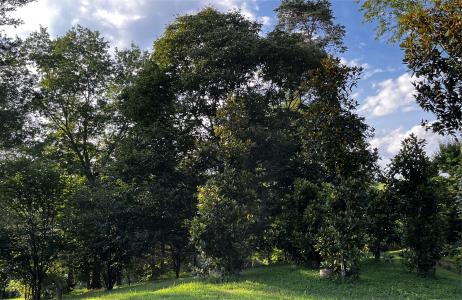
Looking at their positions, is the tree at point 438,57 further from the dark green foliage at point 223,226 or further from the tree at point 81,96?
the tree at point 81,96

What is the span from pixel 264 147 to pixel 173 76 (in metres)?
8.97

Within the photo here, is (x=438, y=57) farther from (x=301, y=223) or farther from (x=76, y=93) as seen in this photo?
(x=76, y=93)

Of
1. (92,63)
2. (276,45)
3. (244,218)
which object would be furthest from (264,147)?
(92,63)

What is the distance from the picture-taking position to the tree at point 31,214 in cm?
2208

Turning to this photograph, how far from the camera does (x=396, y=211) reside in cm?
1958

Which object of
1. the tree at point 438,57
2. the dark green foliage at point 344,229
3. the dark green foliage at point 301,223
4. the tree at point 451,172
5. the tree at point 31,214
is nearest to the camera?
the tree at point 438,57

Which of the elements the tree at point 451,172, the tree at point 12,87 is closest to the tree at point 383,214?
the tree at point 451,172

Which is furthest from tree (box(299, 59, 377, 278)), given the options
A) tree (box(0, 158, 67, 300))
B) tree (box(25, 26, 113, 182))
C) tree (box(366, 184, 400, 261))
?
tree (box(25, 26, 113, 182))

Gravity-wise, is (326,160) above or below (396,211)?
above

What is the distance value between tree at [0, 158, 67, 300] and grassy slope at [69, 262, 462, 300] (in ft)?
27.0

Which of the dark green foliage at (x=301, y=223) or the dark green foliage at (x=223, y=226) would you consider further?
the dark green foliage at (x=301, y=223)

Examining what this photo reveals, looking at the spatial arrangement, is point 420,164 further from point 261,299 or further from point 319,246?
point 261,299

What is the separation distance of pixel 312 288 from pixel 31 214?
16287mm

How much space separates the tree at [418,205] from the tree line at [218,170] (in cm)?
6
